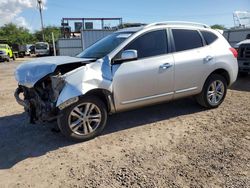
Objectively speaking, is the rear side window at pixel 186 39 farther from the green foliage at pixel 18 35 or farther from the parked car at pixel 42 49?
the green foliage at pixel 18 35

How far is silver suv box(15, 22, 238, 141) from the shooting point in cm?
→ 418

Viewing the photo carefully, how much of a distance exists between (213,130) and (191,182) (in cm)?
180

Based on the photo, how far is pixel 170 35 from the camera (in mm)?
5152

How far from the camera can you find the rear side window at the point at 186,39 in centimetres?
523

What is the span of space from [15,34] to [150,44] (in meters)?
72.3

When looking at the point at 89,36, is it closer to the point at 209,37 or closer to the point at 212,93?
the point at 209,37

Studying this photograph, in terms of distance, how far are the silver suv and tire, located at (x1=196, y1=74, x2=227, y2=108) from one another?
0.9 inches

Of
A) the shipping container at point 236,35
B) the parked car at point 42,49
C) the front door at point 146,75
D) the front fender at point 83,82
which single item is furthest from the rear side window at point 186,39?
the parked car at point 42,49

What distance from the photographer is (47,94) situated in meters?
4.43

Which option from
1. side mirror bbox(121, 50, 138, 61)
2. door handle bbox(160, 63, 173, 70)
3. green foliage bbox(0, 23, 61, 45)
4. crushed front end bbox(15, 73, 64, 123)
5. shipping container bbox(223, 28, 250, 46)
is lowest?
crushed front end bbox(15, 73, 64, 123)

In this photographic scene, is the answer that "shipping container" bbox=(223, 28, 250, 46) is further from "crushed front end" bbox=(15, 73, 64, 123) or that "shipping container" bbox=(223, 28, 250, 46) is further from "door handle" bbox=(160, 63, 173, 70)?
"crushed front end" bbox=(15, 73, 64, 123)

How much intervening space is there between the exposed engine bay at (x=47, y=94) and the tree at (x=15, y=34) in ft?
216

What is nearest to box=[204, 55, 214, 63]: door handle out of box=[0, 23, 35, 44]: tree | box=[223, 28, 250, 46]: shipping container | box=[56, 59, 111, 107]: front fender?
box=[56, 59, 111, 107]: front fender

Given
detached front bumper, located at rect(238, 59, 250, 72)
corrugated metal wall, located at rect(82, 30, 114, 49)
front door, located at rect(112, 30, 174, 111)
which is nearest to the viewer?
front door, located at rect(112, 30, 174, 111)
